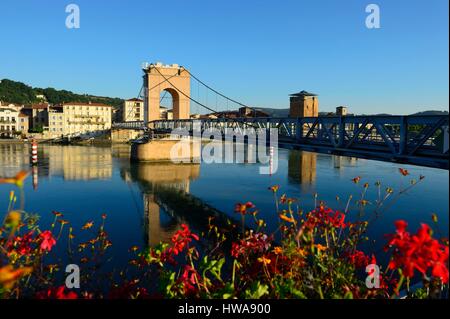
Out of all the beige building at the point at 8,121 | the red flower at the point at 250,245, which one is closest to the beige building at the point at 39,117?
the beige building at the point at 8,121

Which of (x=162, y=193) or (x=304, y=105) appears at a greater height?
(x=304, y=105)

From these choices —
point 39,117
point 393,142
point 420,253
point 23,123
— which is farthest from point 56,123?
point 420,253

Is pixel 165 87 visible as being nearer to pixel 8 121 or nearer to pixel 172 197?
pixel 172 197

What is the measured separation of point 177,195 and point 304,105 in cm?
2516

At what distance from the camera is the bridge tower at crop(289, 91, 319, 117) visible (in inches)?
1661

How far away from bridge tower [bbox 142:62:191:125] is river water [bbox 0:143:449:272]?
16671mm

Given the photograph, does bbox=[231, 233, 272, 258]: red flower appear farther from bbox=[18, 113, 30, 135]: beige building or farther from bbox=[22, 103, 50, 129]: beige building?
bbox=[22, 103, 50, 129]: beige building

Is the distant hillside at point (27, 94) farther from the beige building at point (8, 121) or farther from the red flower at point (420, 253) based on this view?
the red flower at point (420, 253)

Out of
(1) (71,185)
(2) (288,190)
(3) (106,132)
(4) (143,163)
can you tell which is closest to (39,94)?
(3) (106,132)

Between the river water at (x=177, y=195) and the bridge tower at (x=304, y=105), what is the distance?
35.5ft

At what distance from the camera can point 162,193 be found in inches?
905

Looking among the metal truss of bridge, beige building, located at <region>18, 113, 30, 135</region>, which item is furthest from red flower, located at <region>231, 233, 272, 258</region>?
beige building, located at <region>18, 113, 30, 135</region>

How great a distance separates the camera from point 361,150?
36.4 feet
